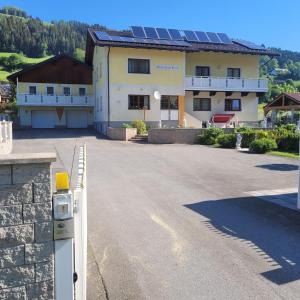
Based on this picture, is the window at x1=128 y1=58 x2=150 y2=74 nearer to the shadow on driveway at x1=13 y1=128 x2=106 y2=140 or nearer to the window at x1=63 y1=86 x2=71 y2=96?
the shadow on driveway at x1=13 y1=128 x2=106 y2=140

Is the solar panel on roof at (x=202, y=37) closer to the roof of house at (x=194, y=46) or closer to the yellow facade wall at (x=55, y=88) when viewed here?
the roof of house at (x=194, y=46)

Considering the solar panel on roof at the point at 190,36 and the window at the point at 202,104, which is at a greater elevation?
the solar panel on roof at the point at 190,36

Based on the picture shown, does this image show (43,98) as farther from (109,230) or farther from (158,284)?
(158,284)

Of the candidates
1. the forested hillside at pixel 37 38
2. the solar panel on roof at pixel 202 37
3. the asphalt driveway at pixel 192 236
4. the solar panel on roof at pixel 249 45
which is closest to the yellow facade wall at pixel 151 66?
the solar panel on roof at pixel 202 37

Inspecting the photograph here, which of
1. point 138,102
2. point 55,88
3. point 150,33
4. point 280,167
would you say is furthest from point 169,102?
point 280,167

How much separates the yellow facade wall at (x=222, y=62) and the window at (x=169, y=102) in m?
3.57

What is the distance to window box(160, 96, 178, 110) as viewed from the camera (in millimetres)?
30078

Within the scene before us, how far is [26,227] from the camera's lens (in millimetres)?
3012

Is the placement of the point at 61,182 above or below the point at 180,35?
below

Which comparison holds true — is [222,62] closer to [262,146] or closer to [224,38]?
[224,38]

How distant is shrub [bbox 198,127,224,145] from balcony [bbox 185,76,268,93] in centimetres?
751

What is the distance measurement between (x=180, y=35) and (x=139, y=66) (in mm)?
5625

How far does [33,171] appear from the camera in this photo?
2971 millimetres

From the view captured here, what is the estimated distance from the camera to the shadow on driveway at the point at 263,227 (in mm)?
5121
